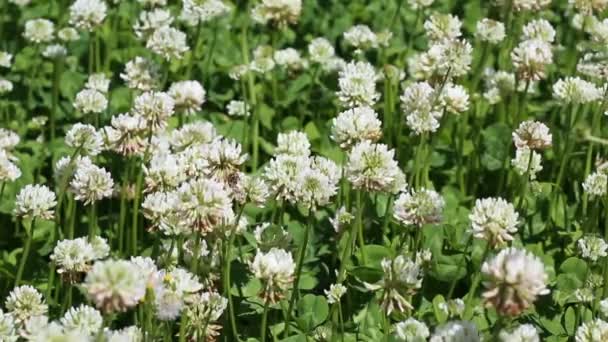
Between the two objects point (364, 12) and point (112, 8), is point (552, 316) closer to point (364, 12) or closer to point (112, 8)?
point (364, 12)

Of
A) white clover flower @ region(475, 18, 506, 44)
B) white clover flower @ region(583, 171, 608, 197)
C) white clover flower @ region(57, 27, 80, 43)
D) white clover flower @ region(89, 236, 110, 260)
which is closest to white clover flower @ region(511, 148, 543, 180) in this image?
white clover flower @ region(583, 171, 608, 197)

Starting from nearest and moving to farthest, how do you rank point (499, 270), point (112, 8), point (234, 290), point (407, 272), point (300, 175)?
point (499, 270)
point (407, 272)
point (300, 175)
point (234, 290)
point (112, 8)

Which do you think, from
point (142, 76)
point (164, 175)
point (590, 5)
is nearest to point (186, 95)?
point (142, 76)

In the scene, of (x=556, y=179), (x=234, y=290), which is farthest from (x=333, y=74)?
(x=234, y=290)

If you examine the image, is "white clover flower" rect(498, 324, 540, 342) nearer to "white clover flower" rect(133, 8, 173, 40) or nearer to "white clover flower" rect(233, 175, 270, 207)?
"white clover flower" rect(233, 175, 270, 207)

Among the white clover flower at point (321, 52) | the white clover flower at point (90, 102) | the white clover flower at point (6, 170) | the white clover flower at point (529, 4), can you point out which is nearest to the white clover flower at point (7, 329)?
the white clover flower at point (6, 170)
